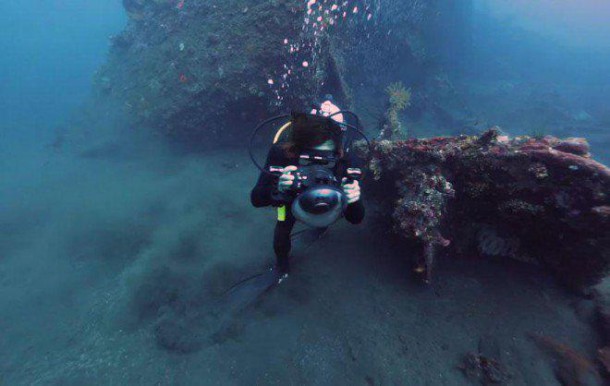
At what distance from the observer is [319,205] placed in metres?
2.47

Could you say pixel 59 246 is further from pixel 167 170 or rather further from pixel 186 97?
pixel 186 97

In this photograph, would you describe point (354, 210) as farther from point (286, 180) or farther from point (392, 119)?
point (392, 119)

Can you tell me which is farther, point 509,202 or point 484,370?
point 509,202

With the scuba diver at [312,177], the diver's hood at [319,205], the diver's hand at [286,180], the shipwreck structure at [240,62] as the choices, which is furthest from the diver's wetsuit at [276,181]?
the shipwreck structure at [240,62]

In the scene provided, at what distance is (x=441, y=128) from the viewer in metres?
14.6

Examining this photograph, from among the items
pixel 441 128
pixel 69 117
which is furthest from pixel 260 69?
Answer: pixel 69 117

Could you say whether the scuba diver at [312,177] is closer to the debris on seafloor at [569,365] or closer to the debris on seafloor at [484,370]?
the debris on seafloor at [484,370]

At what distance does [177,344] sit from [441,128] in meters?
14.6

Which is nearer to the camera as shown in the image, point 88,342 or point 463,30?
point 88,342

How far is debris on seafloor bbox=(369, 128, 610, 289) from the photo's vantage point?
3416 millimetres

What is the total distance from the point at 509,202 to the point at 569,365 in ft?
6.14

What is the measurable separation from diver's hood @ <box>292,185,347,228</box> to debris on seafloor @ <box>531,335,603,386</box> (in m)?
3.05

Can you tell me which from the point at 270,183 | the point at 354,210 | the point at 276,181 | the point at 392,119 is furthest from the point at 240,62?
the point at 354,210

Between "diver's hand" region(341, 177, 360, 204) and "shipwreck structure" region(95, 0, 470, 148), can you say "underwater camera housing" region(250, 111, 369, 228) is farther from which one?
"shipwreck structure" region(95, 0, 470, 148)
